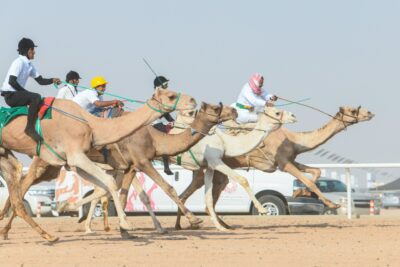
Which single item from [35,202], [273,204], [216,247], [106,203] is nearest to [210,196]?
[106,203]

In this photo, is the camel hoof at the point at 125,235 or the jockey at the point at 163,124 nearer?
the camel hoof at the point at 125,235

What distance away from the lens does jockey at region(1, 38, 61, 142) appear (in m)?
15.9

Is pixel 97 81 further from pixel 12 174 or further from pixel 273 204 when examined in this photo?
pixel 273 204

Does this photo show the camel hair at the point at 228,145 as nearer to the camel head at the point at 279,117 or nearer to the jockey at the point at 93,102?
the camel head at the point at 279,117

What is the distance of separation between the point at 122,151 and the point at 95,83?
1660mm

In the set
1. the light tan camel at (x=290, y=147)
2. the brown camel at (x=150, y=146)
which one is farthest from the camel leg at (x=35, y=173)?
the light tan camel at (x=290, y=147)

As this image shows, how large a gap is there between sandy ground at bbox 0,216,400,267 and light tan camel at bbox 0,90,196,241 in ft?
2.64

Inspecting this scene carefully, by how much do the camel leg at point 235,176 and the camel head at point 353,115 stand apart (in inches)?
119

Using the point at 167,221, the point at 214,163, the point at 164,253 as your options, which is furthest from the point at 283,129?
the point at 164,253

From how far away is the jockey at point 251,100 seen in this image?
21.2m

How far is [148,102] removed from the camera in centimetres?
1638

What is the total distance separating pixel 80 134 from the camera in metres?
15.8

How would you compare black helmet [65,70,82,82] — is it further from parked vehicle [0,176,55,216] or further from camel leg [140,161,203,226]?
parked vehicle [0,176,55,216]

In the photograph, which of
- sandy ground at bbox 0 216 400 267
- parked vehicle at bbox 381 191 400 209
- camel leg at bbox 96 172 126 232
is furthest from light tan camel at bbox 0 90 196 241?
parked vehicle at bbox 381 191 400 209
